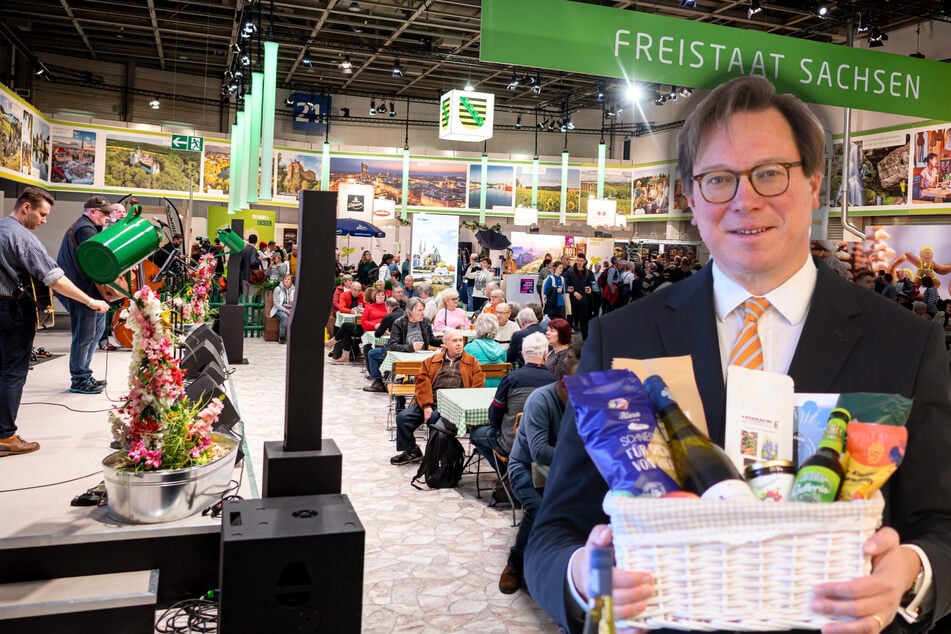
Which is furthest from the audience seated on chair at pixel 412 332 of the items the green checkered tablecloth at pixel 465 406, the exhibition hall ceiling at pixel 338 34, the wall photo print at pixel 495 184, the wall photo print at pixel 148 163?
the wall photo print at pixel 495 184

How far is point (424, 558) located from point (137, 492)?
1834 millimetres

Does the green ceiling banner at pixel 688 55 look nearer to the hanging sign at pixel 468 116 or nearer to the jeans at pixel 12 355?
the jeans at pixel 12 355

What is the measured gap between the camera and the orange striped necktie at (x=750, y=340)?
1167 mm

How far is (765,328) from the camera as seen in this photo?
3.99 ft

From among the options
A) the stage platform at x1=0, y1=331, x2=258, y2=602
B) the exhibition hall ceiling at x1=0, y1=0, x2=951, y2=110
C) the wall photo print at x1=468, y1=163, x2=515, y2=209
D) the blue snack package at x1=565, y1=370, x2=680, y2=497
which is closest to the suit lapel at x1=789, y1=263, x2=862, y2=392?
the blue snack package at x1=565, y1=370, x2=680, y2=497

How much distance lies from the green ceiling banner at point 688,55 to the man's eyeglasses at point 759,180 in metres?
3.17

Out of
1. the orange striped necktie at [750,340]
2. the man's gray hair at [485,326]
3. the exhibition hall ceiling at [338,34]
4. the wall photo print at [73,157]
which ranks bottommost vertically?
the man's gray hair at [485,326]

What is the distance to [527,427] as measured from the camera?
4.52m

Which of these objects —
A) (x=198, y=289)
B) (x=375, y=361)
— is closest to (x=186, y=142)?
(x=198, y=289)

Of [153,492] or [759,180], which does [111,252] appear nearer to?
[153,492]

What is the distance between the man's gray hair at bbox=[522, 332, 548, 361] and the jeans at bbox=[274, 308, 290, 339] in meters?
9.23

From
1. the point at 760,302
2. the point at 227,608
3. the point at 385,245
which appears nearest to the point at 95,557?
the point at 227,608

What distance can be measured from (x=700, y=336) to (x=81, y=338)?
6.42m

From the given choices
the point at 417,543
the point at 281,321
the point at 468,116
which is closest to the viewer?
the point at 417,543
